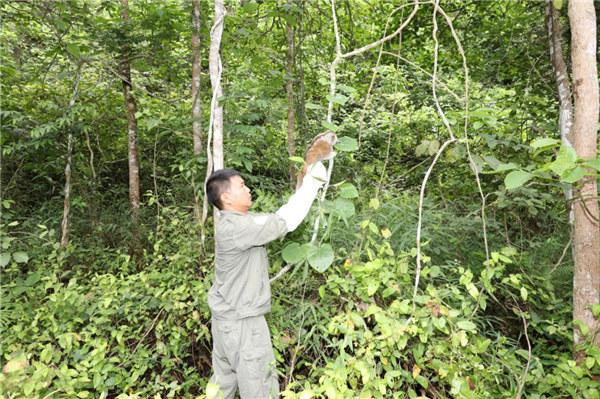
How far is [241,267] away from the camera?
2230 mm

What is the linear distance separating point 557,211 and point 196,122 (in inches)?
139

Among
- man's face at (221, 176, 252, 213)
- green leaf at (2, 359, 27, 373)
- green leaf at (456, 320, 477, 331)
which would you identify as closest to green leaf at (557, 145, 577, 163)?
green leaf at (456, 320, 477, 331)

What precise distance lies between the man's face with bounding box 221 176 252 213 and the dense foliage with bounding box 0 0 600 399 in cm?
44

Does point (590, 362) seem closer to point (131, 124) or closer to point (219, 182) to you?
point (219, 182)

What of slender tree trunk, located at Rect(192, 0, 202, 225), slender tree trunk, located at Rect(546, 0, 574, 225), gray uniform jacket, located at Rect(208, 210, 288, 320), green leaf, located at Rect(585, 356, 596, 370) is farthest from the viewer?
slender tree trunk, located at Rect(192, 0, 202, 225)

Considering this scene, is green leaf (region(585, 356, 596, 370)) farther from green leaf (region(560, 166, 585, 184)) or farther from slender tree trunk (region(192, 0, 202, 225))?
slender tree trunk (region(192, 0, 202, 225))

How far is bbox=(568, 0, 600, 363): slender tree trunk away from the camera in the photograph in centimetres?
209

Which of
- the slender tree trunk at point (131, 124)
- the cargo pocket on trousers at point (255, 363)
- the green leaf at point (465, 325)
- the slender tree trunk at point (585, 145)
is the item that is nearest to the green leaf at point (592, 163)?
the slender tree trunk at point (585, 145)

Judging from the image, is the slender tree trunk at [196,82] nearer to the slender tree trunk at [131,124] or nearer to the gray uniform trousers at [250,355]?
the slender tree trunk at [131,124]

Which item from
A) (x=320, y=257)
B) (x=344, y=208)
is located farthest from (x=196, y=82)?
(x=320, y=257)

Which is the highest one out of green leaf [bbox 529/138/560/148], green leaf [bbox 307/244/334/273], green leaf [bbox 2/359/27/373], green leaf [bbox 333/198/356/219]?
green leaf [bbox 529/138/560/148]

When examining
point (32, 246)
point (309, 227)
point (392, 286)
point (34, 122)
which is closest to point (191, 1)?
point (34, 122)

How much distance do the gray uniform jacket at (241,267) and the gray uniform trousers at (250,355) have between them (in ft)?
0.20

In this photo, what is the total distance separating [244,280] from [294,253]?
0.32 m
